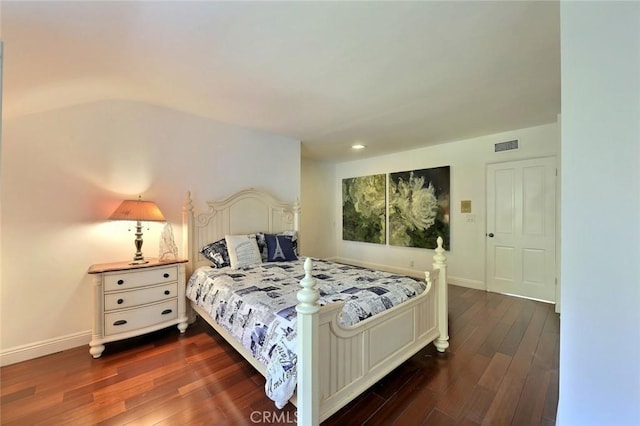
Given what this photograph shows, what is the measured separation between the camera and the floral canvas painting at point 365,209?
525 centimetres

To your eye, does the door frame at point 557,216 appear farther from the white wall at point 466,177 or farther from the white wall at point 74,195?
the white wall at point 74,195

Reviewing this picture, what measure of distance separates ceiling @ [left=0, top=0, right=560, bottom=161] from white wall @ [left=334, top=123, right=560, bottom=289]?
62 cm

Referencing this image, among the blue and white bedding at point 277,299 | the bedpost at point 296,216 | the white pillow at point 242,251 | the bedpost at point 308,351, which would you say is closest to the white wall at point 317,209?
the bedpost at point 296,216

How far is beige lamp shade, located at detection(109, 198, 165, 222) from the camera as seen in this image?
2.40 meters

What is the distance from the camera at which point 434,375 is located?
6.50ft

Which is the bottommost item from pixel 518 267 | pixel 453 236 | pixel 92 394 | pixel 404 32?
pixel 92 394

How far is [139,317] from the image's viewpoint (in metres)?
2.40

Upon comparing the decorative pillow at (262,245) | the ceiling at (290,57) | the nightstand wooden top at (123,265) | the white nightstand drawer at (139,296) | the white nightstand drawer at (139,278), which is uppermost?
the ceiling at (290,57)

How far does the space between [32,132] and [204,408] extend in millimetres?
2704

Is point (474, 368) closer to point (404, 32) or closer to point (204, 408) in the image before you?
point (204, 408)

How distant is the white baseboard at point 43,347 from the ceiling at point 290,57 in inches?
78.3

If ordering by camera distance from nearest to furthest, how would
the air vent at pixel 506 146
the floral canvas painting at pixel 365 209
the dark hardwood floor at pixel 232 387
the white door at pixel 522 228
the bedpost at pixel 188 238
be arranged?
the dark hardwood floor at pixel 232 387, the bedpost at pixel 188 238, the white door at pixel 522 228, the air vent at pixel 506 146, the floral canvas painting at pixel 365 209

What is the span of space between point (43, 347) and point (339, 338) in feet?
8.85

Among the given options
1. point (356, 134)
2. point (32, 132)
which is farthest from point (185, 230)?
point (356, 134)
